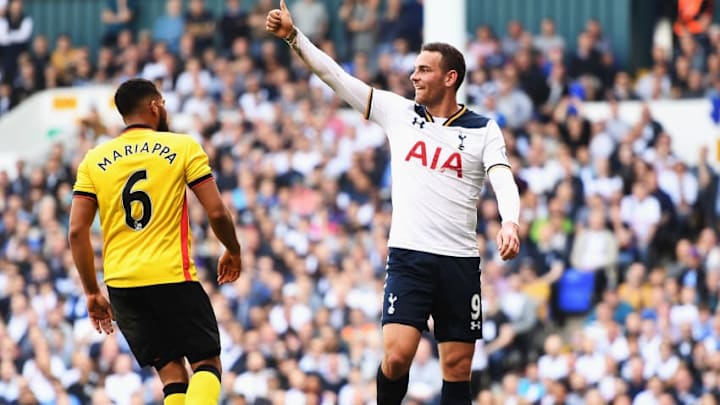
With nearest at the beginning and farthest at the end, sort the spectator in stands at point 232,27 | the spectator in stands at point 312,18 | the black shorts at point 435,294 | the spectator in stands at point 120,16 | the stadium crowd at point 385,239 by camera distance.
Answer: the black shorts at point 435,294 < the stadium crowd at point 385,239 < the spectator in stands at point 232,27 < the spectator in stands at point 312,18 < the spectator in stands at point 120,16

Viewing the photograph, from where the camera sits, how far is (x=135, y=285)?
29.5 feet

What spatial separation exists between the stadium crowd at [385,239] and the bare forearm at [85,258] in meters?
7.15

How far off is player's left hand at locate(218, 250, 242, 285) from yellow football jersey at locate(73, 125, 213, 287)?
0.67 feet

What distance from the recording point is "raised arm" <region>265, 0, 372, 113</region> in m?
8.84

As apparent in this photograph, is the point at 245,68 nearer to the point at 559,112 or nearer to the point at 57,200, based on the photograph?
the point at 57,200

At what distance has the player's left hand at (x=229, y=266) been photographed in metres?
9.09

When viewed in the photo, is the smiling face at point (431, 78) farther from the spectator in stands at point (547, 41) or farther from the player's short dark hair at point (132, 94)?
the spectator in stands at point (547, 41)

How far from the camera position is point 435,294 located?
9.20 m

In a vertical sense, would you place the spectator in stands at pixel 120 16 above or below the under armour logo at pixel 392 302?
above

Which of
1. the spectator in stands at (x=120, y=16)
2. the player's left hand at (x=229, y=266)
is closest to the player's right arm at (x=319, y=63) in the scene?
the player's left hand at (x=229, y=266)

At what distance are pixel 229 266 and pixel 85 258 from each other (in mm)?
766

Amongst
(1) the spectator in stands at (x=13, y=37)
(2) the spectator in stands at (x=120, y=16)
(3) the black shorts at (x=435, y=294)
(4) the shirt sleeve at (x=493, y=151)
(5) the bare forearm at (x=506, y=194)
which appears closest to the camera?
(5) the bare forearm at (x=506, y=194)

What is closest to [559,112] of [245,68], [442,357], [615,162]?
[615,162]

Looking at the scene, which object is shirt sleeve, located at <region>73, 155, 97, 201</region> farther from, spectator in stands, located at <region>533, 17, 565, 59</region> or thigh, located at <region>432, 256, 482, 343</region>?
spectator in stands, located at <region>533, 17, 565, 59</region>
